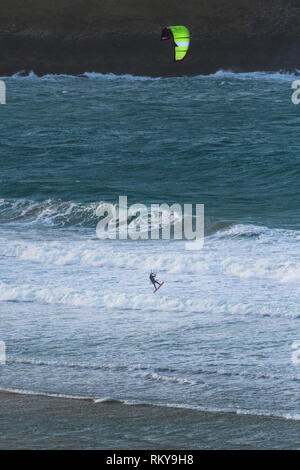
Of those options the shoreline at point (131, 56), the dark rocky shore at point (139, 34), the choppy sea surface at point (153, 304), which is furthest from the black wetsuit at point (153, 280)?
the dark rocky shore at point (139, 34)

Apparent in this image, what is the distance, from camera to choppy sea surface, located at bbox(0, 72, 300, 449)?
20.4 feet

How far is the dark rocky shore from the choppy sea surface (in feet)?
109

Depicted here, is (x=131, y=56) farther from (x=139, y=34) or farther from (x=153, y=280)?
(x=153, y=280)

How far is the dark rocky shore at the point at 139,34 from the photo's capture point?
56969 mm

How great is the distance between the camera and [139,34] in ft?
196

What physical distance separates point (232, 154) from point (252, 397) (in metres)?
18.2

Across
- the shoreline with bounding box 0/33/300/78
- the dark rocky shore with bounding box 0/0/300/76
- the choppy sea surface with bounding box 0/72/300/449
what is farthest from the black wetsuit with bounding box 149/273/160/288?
the dark rocky shore with bounding box 0/0/300/76

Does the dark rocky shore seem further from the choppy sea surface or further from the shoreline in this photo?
the choppy sea surface

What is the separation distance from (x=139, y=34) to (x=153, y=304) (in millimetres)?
52664

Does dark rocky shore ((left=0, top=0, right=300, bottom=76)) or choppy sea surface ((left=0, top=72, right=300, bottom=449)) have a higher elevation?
dark rocky shore ((left=0, top=0, right=300, bottom=76))

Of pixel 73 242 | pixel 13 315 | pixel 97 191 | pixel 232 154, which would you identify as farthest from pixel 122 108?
pixel 13 315

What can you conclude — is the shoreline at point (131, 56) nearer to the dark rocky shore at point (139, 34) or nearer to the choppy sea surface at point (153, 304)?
the dark rocky shore at point (139, 34)

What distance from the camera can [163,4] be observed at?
62.0 m

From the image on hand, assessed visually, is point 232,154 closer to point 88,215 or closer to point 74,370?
point 88,215
